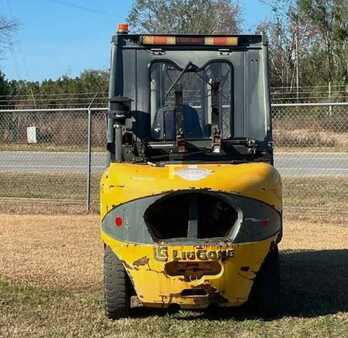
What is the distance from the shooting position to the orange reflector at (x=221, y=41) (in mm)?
6355

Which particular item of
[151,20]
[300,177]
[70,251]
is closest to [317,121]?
[300,177]

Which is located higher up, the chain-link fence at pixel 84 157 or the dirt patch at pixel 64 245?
the chain-link fence at pixel 84 157

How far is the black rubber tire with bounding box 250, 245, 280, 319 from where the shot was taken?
5.51 metres

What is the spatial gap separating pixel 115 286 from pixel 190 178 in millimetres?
1088

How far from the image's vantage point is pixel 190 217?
518cm

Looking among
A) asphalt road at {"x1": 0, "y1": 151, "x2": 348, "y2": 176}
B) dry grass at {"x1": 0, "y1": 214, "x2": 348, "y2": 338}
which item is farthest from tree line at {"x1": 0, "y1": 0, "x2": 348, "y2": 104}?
dry grass at {"x1": 0, "y1": 214, "x2": 348, "y2": 338}

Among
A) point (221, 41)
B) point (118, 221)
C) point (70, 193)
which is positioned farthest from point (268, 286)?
point (70, 193)

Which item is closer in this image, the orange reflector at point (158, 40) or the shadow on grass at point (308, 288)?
the shadow on grass at point (308, 288)

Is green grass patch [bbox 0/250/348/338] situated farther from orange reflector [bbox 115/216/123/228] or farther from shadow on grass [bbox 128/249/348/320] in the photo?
orange reflector [bbox 115/216/123/228]

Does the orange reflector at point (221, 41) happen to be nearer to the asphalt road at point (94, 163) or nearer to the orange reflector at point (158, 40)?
the orange reflector at point (158, 40)

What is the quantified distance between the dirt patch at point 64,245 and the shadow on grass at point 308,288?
26.2 inches

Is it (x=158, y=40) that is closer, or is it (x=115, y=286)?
(x=115, y=286)

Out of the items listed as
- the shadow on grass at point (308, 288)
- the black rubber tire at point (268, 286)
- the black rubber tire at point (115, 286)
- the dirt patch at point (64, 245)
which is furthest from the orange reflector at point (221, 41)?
the dirt patch at point (64, 245)

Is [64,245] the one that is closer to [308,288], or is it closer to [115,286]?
[308,288]
